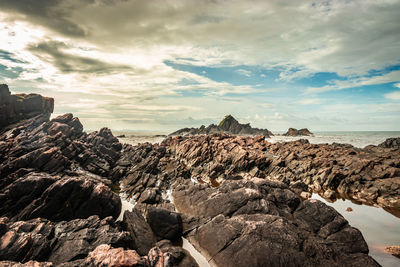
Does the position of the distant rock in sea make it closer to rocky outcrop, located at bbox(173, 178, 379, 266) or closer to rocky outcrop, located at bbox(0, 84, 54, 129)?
rocky outcrop, located at bbox(0, 84, 54, 129)

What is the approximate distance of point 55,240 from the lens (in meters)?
15.0

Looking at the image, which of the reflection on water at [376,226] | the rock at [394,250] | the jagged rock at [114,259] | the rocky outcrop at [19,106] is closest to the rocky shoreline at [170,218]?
the jagged rock at [114,259]

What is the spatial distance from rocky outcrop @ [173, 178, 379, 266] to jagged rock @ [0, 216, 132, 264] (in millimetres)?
7915

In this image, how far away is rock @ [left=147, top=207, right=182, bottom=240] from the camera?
19438mm

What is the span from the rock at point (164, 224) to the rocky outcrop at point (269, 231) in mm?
1454

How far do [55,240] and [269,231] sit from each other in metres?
16.3

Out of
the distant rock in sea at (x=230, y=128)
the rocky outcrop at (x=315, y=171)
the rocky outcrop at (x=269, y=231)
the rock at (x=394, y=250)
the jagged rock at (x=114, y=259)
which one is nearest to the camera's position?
the jagged rock at (x=114, y=259)

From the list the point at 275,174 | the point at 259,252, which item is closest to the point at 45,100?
the point at 275,174

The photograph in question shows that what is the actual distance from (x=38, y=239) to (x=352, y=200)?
4106cm

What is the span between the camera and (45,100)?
71.6 m

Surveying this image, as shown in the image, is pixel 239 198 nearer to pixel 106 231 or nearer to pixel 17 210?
pixel 106 231

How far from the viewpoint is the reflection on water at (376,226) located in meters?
17.5

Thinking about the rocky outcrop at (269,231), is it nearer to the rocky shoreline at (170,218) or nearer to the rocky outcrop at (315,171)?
the rocky shoreline at (170,218)

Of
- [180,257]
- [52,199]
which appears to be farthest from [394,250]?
[52,199]
